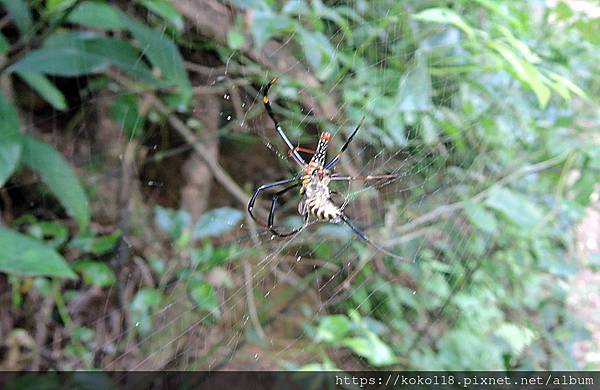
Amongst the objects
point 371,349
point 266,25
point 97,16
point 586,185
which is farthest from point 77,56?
point 586,185

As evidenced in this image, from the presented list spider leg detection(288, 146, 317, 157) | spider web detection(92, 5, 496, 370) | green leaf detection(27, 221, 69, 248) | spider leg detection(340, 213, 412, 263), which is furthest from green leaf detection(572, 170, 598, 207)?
green leaf detection(27, 221, 69, 248)

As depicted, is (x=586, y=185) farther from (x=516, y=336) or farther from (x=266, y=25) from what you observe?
(x=266, y=25)

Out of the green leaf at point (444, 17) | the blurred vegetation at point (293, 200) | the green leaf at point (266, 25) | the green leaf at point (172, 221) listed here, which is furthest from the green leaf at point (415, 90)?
the green leaf at point (172, 221)

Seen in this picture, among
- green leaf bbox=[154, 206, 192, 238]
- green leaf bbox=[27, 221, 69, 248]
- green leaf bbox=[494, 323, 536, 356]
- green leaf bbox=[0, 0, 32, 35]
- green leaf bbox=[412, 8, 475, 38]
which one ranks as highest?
green leaf bbox=[0, 0, 32, 35]

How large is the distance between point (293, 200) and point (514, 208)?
0.52m

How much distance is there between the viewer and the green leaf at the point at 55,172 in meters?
0.79

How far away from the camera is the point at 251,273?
48.3 inches

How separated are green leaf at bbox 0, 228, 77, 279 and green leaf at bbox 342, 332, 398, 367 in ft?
2.22

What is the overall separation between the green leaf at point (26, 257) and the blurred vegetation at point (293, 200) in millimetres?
372

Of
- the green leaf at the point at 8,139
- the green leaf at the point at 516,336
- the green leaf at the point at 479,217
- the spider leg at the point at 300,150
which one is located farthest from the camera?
the green leaf at the point at 516,336

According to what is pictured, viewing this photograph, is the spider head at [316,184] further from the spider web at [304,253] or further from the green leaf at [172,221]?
the green leaf at [172,221]

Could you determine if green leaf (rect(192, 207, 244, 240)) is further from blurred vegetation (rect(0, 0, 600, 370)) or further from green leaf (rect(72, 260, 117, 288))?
green leaf (rect(72, 260, 117, 288))

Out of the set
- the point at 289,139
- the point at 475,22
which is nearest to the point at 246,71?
the point at 289,139

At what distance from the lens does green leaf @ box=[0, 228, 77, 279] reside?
60 centimetres
